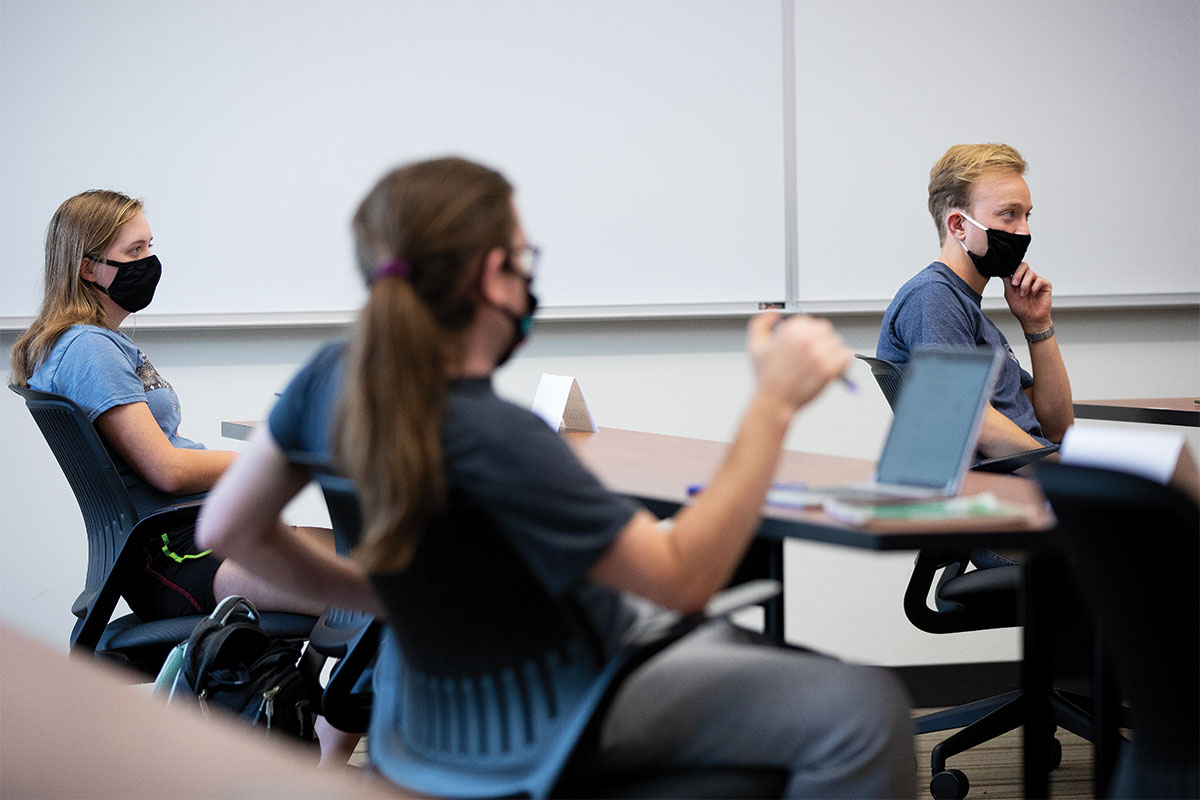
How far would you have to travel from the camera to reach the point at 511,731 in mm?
1121

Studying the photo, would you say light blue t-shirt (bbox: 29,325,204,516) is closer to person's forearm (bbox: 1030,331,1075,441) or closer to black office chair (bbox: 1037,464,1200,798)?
black office chair (bbox: 1037,464,1200,798)

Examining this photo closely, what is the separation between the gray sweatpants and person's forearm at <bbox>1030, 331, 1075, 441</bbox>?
168 centimetres

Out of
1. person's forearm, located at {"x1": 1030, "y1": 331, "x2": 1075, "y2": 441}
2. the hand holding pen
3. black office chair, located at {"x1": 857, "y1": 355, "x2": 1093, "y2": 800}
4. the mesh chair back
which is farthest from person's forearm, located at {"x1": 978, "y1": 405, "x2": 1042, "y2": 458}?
the mesh chair back

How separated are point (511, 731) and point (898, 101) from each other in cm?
276

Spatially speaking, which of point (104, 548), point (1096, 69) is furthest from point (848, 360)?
point (1096, 69)

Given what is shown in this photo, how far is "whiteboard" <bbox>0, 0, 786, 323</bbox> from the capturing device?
10.6 feet

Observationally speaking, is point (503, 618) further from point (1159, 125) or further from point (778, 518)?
point (1159, 125)

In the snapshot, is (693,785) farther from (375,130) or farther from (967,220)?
(375,130)

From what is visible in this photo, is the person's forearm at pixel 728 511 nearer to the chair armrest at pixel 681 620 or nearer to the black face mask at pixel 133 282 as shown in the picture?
the chair armrest at pixel 681 620

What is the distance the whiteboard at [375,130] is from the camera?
3.24 m

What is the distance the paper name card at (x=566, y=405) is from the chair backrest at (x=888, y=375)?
23.7 inches

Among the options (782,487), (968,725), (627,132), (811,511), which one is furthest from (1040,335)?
(811,511)

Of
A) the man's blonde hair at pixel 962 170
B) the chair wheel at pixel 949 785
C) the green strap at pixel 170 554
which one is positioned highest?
the man's blonde hair at pixel 962 170

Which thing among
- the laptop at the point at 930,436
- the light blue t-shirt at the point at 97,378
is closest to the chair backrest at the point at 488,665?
the laptop at the point at 930,436
